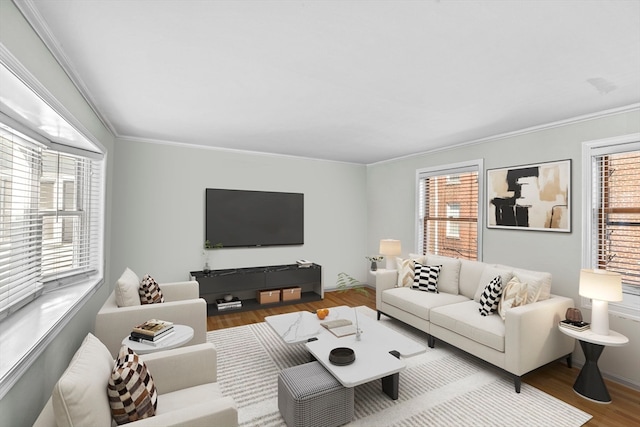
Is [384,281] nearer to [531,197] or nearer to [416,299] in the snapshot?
[416,299]

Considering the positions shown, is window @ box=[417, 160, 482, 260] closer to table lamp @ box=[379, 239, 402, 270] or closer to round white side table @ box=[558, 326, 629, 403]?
table lamp @ box=[379, 239, 402, 270]

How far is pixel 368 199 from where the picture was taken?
20.7 ft

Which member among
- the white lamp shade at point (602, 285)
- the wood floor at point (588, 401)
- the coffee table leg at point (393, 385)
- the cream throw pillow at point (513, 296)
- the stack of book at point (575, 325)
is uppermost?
the white lamp shade at point (602, 285)

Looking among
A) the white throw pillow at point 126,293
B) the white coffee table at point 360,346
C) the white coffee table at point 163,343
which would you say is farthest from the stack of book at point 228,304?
the white coffee table at point 163,343

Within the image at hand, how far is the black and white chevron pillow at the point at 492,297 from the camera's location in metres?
3.12

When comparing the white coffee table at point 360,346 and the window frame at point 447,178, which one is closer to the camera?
the white coffee table at point 360,346

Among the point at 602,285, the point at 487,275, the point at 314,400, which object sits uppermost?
the point at 602,285

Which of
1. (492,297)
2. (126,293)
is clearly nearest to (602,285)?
(492,297)

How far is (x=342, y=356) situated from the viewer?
7.66 feet

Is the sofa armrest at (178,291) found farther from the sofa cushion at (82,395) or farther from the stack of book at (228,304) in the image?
the sofa cushion at (82,395)

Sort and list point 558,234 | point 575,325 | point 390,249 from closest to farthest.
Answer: point 575,325 < point 558,234 < point 390,249

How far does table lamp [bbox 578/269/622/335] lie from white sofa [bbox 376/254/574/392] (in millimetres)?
298

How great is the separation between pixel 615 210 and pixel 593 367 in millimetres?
1507

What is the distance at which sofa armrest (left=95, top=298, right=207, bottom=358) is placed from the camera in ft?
8.04
